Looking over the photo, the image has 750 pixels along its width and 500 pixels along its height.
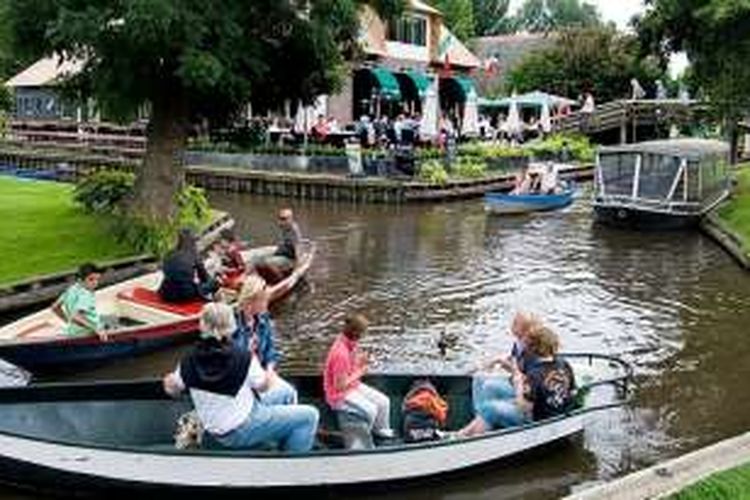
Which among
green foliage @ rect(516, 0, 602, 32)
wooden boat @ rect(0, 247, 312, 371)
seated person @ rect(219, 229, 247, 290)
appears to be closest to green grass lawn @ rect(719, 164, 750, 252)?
seated person @ rect(219, 229, 247, 290)

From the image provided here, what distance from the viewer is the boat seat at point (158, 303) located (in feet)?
61.9

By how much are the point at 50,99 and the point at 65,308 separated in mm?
53035

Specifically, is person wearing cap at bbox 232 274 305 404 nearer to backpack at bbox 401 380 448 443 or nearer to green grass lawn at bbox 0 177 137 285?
backpack at bbox 401 380 448 443

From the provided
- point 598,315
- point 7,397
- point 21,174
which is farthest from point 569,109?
point 7,397

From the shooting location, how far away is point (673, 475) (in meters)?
10.8

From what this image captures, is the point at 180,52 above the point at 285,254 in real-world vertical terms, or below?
above

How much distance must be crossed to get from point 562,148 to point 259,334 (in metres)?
43.2

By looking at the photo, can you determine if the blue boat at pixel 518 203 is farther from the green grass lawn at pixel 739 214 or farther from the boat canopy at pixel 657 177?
the green grass lawn at pixel 739 214

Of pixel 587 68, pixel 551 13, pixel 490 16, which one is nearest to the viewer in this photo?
pixel 587 68

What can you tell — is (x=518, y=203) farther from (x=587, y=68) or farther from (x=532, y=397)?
(x=587, y=68)

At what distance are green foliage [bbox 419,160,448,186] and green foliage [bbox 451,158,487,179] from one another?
48.0 inches

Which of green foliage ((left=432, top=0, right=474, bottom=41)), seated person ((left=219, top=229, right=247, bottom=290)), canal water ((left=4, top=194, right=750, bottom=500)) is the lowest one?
canal water ((left=4, top=194, right=750, bottom=500))

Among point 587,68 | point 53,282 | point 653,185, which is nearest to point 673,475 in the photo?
point 53,282

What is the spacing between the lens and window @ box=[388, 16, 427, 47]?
63534mm
